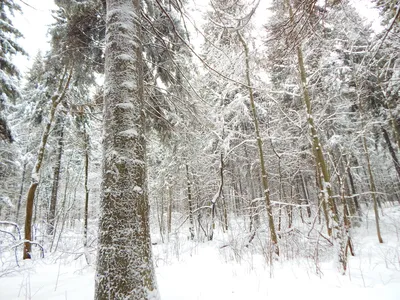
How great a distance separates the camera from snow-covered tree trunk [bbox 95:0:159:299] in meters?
1.07

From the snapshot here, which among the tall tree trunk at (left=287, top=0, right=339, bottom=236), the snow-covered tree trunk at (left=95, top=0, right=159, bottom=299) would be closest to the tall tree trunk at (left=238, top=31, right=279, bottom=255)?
the tall tree trunk at (left=287, top=0, right=339, bottom=236)

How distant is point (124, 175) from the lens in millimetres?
1250

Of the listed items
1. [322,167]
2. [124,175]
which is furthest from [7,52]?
[322,167]

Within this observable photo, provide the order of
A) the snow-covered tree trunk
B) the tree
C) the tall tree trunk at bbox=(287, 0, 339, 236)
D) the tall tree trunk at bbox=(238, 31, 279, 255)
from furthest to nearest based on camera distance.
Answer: the tree, the tall tree trunk at bbox=(238, 31, 279, 255), the tall tree trunk at bbox=(287, 0, 339, 236), the snow-covered tree trunk

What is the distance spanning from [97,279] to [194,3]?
8.79ft

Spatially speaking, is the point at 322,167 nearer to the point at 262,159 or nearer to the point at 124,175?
the point at 262,159

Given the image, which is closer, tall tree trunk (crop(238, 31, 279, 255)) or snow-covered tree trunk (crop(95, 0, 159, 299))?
snow-covered tree trunk (crop(95, 0, 159, 299))

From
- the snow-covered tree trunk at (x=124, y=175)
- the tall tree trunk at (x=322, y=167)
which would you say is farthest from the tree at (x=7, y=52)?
the tall tree trunk at (x=322, y=167)

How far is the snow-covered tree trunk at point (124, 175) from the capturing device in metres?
1.07

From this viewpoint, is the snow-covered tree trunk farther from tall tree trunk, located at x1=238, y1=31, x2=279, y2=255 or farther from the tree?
the tree

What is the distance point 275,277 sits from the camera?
2.92 meters

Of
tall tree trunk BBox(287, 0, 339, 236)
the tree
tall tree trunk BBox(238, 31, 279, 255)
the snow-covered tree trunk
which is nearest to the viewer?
the snow-covered tree trunk

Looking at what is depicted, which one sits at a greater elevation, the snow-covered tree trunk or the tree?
the tree

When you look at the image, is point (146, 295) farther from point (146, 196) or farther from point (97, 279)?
point (146, 196)
